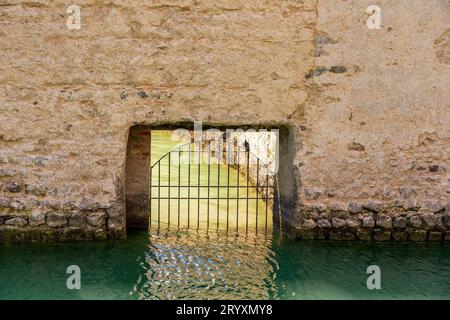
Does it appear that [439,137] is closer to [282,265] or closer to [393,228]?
[393,228]

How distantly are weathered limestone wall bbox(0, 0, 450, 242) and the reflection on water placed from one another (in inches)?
20.7

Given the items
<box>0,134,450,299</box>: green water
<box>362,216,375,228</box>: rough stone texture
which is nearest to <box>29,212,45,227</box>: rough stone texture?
<box>0,134,450,299</box>: green water

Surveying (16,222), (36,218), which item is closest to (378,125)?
(36,218)

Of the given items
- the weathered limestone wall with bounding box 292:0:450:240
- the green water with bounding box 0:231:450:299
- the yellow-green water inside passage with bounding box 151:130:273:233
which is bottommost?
the green water with bounding box 0:231:450:299

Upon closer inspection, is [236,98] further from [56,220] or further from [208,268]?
[56,220]

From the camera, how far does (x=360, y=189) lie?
5852mm

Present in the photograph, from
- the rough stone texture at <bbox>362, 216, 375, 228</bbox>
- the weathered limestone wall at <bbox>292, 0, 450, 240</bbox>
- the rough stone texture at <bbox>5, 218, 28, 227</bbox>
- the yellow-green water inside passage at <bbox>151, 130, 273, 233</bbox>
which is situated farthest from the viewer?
the yellow-green water inside passage at <bbox>151, 130, 273, 233</bbox>

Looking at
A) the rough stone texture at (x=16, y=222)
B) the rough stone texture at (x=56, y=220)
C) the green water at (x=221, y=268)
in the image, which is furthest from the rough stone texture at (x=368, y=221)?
the rough stone texture at (x=16, y=222)

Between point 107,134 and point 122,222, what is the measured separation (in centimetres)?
91

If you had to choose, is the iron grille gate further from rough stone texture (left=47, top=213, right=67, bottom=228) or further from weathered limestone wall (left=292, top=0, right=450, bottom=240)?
rough stone texture (left=47, top=213, right=67, bottom=228)

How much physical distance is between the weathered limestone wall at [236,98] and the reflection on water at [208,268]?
20.7 inches

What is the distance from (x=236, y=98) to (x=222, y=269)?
1.68 m

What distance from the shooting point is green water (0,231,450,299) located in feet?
14.9

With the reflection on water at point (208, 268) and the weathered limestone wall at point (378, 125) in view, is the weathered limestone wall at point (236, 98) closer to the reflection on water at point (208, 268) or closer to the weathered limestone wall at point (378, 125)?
the weathered limestone wall at point (378, 125)
